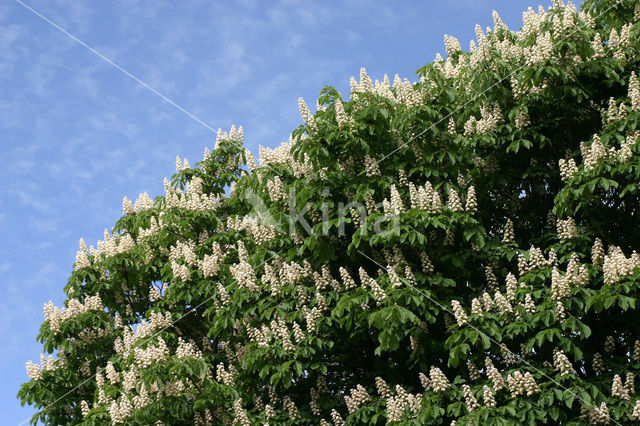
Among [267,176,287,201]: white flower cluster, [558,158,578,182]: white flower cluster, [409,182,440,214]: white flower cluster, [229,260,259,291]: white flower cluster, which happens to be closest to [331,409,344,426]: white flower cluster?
[229,260,259,291]: white flower cluster

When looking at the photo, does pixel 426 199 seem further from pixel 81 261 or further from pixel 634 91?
pixel 81 261

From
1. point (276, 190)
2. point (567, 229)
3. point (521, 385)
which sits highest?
point (276, 190)

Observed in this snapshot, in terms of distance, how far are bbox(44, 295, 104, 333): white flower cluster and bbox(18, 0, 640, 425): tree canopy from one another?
9 cm

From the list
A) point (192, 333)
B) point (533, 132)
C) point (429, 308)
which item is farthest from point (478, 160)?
point (192, 333)

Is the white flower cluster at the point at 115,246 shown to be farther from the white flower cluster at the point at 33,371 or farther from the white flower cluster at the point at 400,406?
the white flower cluster at the point at 400,406

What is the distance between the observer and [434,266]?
11.0m

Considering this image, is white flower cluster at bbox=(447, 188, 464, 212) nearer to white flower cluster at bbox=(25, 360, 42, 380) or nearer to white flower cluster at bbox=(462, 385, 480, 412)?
white flower cluster at bbox=(462, 385, 480, 412)

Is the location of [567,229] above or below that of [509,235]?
below

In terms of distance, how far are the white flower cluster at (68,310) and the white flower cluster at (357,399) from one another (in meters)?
5.72

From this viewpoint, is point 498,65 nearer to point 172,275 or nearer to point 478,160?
point 478,160

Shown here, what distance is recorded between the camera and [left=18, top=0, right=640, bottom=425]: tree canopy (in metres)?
9.50

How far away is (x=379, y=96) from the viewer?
1170cm

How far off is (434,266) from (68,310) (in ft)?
21.6

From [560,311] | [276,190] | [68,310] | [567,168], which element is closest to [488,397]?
[560,311]
